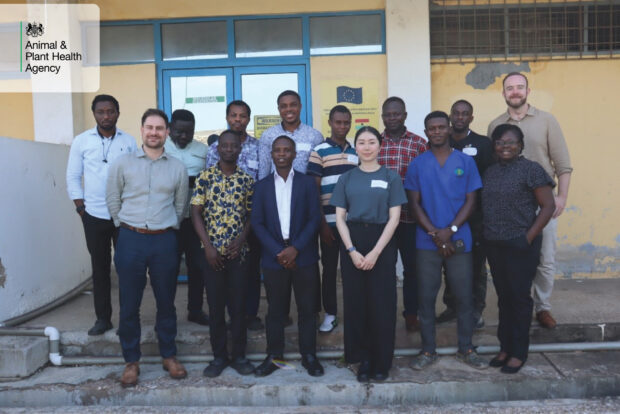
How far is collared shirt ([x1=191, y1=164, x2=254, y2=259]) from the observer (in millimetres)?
3644

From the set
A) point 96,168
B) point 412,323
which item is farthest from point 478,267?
point 96,168

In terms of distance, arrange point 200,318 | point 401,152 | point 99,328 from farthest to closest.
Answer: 1. point 200,318
2. point 99,328
3. point 401,152

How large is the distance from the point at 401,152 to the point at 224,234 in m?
1.54

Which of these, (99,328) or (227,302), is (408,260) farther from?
(99,328)

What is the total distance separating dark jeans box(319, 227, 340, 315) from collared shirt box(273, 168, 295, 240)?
437 millimetres

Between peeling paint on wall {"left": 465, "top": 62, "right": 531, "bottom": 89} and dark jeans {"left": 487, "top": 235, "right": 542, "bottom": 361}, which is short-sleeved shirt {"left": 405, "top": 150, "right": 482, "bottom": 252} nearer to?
dark jeans {"left": 487, "top": 235, "right": 542, "bottom": 361}

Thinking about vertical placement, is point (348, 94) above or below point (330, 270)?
above

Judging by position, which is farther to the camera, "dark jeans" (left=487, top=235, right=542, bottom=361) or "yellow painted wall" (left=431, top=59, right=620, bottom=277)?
"yellow painted wall" (left=431, top=59, right=620, bottom=277)

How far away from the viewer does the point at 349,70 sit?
19.3 ft

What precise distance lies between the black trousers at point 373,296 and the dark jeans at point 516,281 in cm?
80

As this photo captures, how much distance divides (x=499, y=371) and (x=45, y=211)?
443 centimetres

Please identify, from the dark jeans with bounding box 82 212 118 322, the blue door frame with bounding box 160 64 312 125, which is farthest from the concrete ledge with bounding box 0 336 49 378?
the blue door frame with bounding box 160 64 312 125

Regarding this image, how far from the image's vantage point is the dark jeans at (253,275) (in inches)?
153

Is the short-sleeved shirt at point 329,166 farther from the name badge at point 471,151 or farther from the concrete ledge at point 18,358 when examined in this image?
the concrete ledge at point 18,358
